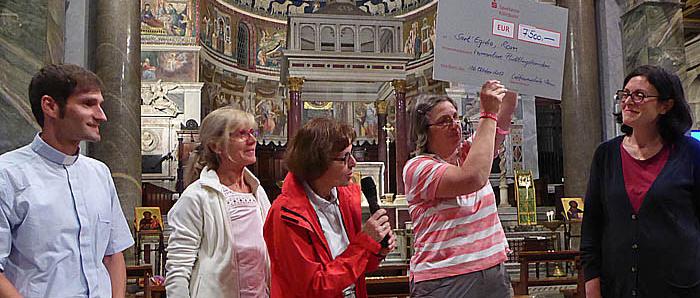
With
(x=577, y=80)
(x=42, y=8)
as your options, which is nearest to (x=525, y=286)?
(x=577, y=80)

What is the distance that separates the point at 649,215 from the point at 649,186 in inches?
4.3

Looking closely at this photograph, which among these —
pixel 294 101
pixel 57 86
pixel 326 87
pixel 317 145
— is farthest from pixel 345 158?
pixel 326 87

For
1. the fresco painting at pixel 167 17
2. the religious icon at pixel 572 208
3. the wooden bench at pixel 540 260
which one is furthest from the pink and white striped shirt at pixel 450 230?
the fresco painting at pixel 167 17

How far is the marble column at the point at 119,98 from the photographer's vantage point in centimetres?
823

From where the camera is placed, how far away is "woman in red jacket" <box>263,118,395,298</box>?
2.01 meters

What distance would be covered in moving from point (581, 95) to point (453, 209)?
26.8 feet

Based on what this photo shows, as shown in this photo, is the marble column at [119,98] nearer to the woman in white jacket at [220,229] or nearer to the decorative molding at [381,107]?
the woman in white jacket at [220,229]

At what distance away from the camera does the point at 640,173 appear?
2424mm

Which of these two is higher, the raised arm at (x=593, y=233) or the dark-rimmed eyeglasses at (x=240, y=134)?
the dark-rimmed eyeglasses at (x=240, y=134)

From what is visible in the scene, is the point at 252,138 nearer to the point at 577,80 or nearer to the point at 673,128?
the point at 673,128

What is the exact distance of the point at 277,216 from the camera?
2.10m

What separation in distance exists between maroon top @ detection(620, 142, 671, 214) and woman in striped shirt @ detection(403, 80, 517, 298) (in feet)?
1.66

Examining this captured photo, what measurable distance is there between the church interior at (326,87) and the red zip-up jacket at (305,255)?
154cm

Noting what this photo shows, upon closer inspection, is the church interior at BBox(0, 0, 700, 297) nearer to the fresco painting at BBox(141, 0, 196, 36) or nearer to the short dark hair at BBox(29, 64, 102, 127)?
the fresco painting at BBox(141, 0, 196, 36)
